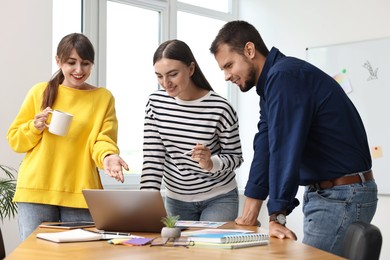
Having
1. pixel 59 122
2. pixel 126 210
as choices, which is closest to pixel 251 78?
pixel 126 210

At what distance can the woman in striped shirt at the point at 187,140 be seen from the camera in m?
2.79

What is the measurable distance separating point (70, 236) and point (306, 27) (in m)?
4.02

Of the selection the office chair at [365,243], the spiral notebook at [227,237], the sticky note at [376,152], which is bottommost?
the spiral notebook at [227,237]

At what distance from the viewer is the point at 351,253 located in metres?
1.71

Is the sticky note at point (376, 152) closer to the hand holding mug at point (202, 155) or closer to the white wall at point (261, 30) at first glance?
the white wall at point (261, 30)

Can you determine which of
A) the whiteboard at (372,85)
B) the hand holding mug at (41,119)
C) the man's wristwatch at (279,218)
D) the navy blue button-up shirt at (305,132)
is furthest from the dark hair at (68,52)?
the whiteboard at (372,85)

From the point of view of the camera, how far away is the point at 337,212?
214cm

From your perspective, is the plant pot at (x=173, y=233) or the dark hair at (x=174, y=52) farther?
the dark hair at (x=174, y=52)

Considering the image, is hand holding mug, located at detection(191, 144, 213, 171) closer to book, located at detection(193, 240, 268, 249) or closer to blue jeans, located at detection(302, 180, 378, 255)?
blue jeans, located at detection(302, 180, 378, 255)

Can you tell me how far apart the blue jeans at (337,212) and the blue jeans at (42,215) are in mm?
1041

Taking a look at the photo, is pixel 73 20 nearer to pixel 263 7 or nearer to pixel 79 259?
pixel 263 7

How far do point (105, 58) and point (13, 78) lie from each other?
4.06ft

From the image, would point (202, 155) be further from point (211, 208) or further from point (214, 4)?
point (214, 4)

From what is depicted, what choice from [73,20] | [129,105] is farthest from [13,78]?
[129,105]
